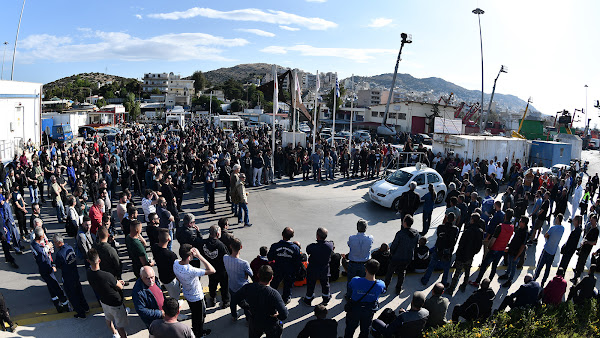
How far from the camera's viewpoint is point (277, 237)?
33.6ft

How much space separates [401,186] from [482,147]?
856 cm

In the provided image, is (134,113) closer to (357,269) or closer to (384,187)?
(384,187)

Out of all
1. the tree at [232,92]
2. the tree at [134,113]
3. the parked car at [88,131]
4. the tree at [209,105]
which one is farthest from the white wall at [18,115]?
the tree at [232,92]

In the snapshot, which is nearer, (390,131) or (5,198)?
(5,198)

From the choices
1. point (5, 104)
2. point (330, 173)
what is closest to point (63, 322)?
point (330, 173)

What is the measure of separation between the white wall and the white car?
19460 mm

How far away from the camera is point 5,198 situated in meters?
8.89

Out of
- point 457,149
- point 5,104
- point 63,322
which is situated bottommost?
point 63,322

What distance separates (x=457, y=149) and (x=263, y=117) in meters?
43.3

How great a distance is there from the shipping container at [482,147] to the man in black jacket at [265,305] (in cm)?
1681

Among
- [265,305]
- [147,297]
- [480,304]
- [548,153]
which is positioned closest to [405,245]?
[480,304]

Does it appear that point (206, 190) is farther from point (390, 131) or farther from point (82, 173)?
point (390, 131)

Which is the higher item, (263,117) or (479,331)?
(263,117)

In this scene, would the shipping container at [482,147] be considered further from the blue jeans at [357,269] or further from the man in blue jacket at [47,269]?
the man in blue jacket at [47,269]
